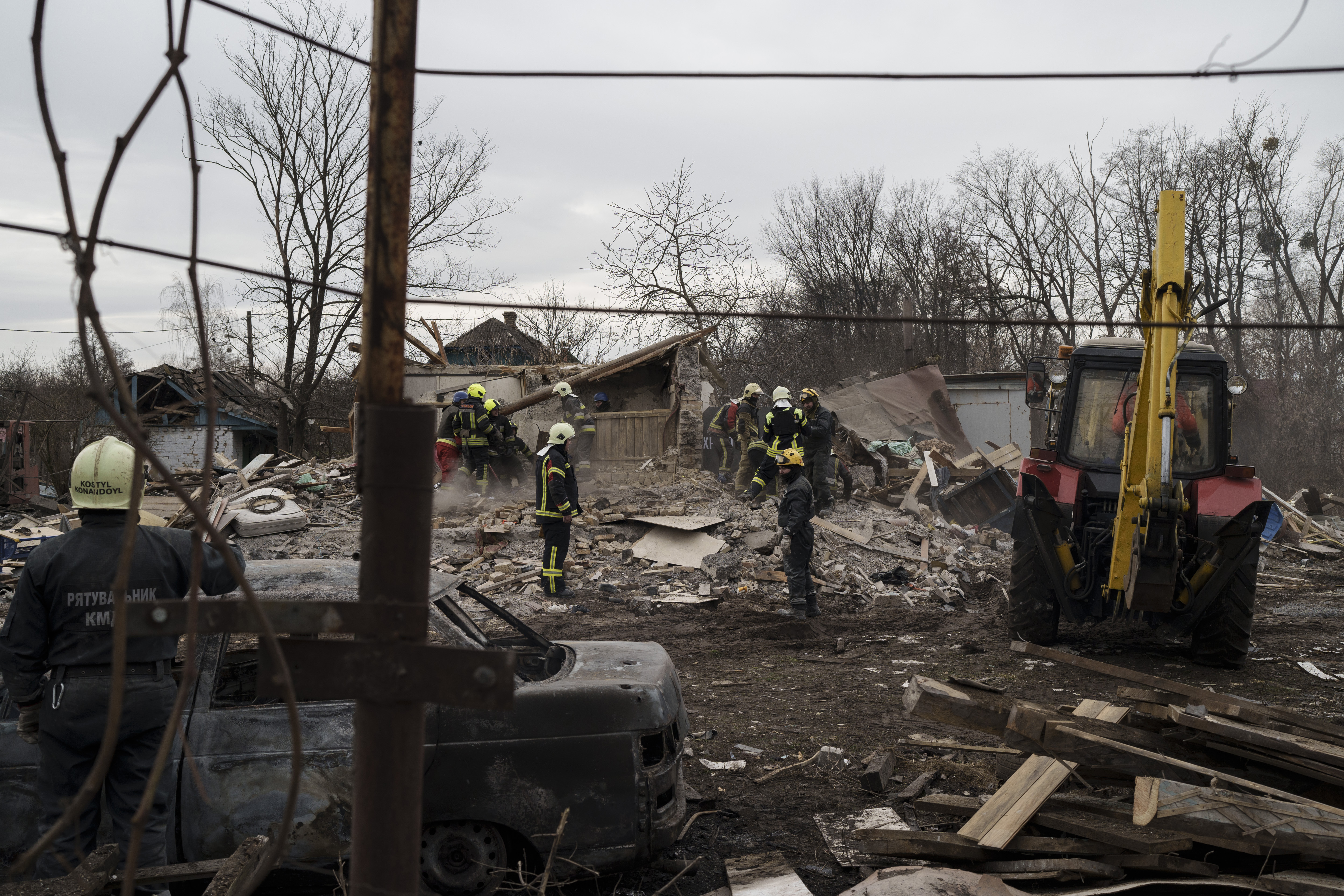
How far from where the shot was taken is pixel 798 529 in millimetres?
9461

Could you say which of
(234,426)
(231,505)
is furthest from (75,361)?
(231,505)

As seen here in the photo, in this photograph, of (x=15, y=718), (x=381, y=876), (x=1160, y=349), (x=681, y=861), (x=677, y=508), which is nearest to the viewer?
(x=381, y=876)

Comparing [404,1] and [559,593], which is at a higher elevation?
[404,1]

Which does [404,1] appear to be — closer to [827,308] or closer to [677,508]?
[677,508]

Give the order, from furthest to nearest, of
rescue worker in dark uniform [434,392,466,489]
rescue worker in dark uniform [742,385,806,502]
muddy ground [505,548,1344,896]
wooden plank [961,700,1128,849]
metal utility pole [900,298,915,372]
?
1. metal utility pole [900,298,915,372]
2. rescue worker in dark uniform [434,392,466,489]
3. rescue worker in dark uniform [742,385,806,502]
4. muddy ground [505,548,1344,896]
5. wooden plank [961,700,1128,849]

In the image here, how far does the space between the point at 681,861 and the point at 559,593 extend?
21.2 ft

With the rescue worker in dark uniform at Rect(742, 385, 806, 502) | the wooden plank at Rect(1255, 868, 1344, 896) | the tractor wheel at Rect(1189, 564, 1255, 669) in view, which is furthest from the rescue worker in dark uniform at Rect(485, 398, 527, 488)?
the wooden plank at Rect(1255, 868, 1344, 896)

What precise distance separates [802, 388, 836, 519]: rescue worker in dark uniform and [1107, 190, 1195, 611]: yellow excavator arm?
5275mm

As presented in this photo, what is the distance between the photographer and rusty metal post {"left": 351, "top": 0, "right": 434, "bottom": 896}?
5.99ft

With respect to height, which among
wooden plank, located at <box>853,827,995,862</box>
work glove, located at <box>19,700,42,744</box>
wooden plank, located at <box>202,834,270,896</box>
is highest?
work glove, located at <box>19,700,42,744</box>

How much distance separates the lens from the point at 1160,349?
21.4 ft

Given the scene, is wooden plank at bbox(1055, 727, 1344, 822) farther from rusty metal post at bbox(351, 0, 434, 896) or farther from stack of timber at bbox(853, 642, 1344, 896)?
rusty metal post at bbox(351, 0, 434, 896)

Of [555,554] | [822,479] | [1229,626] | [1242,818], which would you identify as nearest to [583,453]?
[822,479]

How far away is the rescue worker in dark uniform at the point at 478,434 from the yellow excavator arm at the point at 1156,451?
9809mm
